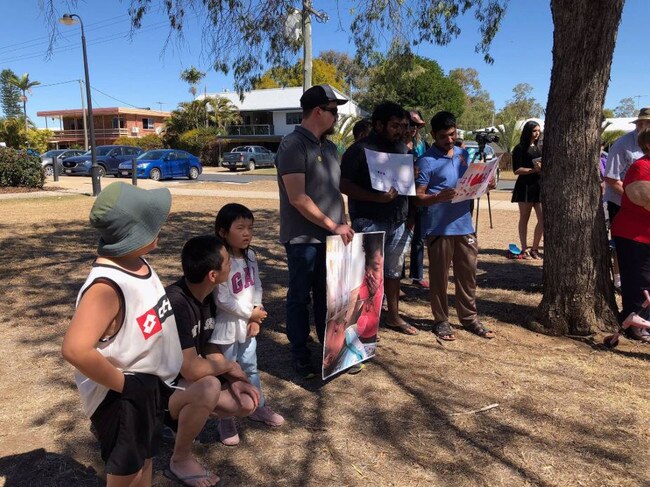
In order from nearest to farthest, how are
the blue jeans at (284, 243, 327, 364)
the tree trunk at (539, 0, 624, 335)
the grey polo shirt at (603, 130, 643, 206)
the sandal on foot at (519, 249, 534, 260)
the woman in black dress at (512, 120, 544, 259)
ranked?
the blue jeans at (284, 243, 327, 364), the tree trunk at (539, 0, 624, 335), the grey polo shirt at (603, 130, 643, 206), the woman in black dress at (512, 120, 544, 259), the sandal on foot at (519, 249, 534, 260)

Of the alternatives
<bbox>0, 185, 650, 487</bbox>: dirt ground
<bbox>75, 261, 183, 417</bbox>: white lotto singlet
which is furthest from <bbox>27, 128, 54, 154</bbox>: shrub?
<bbox>75, 261, 183, 417</bbox>: white lotto singlet

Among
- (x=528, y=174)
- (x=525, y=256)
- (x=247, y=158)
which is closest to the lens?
(x=528, y=174)

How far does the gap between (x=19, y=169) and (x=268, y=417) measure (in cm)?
1736

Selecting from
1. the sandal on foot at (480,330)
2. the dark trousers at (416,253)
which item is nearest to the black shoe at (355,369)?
the sandal on foot at (480,330)

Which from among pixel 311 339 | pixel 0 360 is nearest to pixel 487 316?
pixel 311 339

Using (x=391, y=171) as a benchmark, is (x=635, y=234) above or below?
below

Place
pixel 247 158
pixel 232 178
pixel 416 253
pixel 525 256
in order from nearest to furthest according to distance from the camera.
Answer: pixel 416 253
pixel 525 256
pixel 232 178
pixel 247 158

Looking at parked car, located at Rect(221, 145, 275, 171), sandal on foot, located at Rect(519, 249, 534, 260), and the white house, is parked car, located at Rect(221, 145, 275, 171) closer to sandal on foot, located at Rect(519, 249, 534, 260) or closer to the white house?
the white house

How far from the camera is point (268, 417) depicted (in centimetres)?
307

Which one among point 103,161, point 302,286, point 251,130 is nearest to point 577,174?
point 302,286

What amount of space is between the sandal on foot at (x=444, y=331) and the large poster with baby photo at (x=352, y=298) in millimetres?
650

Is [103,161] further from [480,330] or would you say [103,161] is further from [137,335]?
[137,335]

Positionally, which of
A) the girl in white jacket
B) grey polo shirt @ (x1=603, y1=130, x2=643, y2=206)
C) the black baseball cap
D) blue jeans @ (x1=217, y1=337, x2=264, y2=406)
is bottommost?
blue jeans @ (x1=217, y1=337, x2=264, y2=406)

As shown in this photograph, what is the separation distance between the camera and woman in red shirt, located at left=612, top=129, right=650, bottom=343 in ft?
12.7
